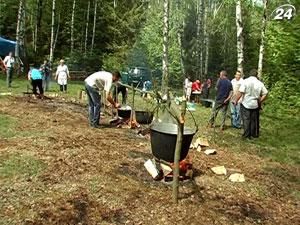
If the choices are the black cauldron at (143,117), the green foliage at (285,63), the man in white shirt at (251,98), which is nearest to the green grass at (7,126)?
the black cauldron at (143,117)

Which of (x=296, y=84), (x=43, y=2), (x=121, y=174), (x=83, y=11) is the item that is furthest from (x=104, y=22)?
(x=121, y=174)

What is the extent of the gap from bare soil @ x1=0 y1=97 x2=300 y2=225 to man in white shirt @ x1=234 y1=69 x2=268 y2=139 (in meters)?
1.69

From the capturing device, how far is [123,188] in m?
6.91

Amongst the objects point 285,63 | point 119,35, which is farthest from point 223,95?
point 119,35

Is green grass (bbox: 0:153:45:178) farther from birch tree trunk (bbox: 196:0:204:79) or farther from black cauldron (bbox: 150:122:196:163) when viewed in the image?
birch tree trunk (bbox: 196:0:204:79)

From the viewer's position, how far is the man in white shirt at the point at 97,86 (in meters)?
11.0

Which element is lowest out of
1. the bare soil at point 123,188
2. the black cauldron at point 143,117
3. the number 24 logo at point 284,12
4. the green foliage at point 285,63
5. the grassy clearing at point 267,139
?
the bare soil at point 123,188

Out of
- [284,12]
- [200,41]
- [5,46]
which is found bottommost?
[5,46]

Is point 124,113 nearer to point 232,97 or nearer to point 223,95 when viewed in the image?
point 223,95

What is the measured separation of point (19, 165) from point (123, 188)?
5.99ft

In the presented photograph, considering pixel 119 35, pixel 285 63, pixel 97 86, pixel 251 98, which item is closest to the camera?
pixel 97 86

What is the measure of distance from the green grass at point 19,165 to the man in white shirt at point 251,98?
5.78m

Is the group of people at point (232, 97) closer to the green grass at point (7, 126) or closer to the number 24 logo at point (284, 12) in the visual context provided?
the green grass at point (7, 126)

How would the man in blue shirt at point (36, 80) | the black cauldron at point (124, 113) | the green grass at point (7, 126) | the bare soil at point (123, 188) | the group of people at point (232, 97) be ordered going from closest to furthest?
the bare soil at point (123, 188) → the green grass at point (7, 126) → the group of people at point (232, 97) → the black cauldron at point (124, 113) → the man in blue shirt at point (36, 80)
